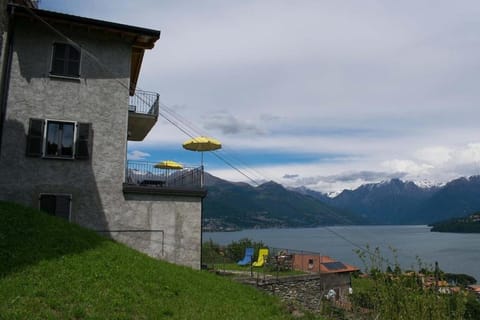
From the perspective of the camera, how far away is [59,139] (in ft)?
51.1

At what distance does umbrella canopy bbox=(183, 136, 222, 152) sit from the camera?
1905cm

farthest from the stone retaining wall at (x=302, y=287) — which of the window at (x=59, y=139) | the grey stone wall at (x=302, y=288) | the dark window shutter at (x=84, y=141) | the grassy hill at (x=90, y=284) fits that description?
the window at (x=59, y=139)

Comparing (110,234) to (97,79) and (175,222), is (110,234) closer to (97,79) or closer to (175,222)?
(175,222)

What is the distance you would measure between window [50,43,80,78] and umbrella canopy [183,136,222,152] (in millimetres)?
5766

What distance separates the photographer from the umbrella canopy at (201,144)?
62.5 ft

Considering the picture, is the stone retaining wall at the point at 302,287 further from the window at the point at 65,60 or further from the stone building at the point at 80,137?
the window at the point at 65,60

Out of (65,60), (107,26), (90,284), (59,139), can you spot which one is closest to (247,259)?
(59,139)

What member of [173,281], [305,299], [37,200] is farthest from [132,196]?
[305,299]

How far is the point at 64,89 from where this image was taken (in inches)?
625

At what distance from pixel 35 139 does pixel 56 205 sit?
8.44 feet

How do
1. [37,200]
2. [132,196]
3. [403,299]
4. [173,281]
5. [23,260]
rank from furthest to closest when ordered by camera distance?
1. [132,196]
2. [37,200]
3. [173,281]
4. [23,260]
5. [403,299]

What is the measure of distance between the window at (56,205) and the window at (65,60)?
4752 mm

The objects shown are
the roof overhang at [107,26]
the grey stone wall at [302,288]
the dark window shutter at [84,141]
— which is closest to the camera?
the roof overhang at [107,26]

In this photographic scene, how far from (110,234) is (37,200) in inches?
113
